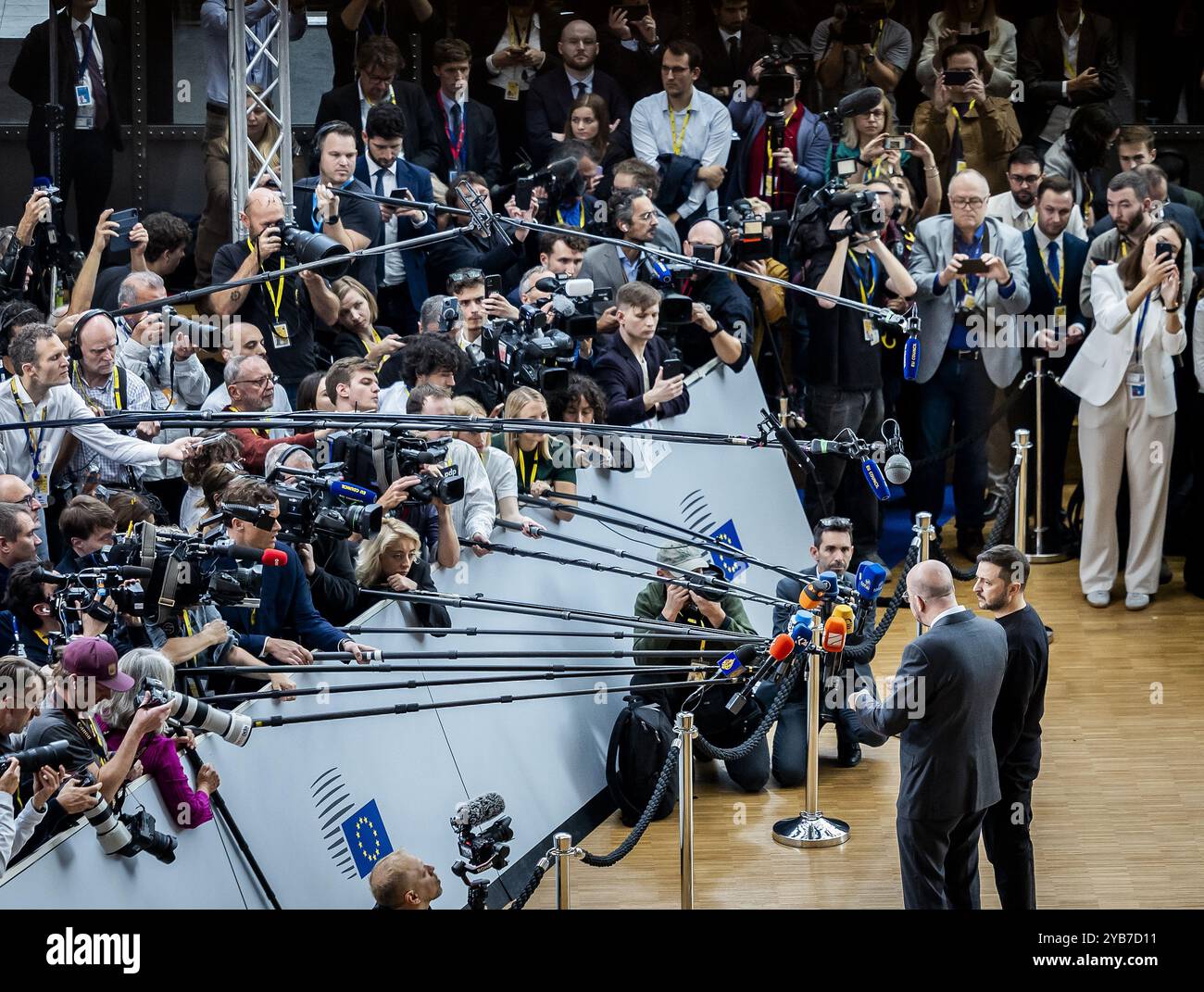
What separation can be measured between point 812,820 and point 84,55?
19.7 feet

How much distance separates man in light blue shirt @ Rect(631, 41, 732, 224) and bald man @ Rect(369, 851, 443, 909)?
5804 millimetres

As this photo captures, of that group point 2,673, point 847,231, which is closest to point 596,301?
point 847,231

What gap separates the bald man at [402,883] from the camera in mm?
5922

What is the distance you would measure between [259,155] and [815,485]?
3.65 meters

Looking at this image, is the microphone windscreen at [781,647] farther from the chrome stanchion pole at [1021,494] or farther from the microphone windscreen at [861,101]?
the microphone windscreen at [861,101]

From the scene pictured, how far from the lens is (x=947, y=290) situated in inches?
421

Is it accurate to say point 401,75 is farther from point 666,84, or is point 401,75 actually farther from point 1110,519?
point 1110,519

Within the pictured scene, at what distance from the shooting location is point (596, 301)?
382 inches

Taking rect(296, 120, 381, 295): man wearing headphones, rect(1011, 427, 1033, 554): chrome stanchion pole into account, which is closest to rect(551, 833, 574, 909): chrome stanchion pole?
rect(296, 120, 381, 295): man wearing headphones

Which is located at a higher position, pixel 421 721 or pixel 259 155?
pixel 259 155

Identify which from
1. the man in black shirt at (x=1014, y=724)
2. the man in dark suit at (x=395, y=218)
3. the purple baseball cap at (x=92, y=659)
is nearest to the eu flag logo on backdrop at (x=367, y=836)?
the purple baseball cap at (x=92, y=659)

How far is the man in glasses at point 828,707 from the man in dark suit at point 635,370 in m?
1.18

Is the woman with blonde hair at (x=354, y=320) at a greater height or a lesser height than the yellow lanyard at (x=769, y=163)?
lesser

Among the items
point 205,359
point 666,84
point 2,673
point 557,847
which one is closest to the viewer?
point 2,673
